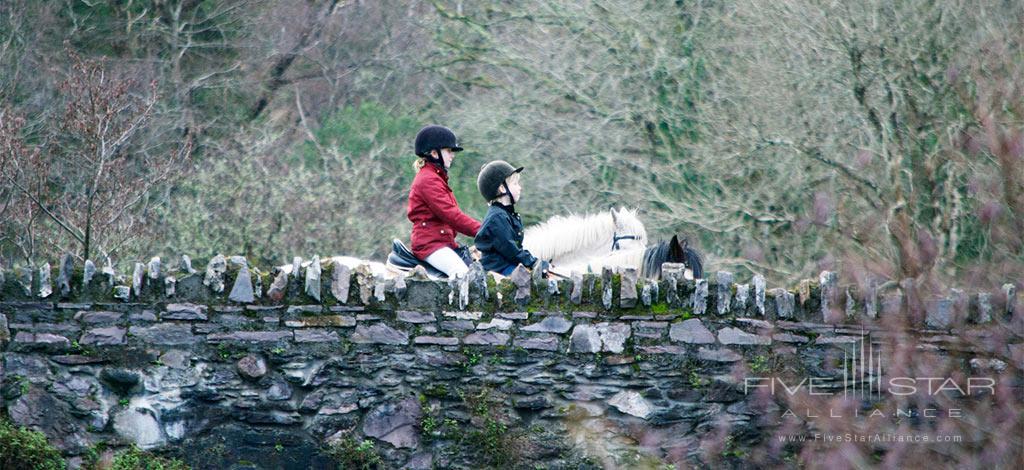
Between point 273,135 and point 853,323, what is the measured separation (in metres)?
10.7

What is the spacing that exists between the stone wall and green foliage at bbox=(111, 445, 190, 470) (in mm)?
78

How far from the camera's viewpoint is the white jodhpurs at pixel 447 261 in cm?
884

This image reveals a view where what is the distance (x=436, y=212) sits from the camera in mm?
8867

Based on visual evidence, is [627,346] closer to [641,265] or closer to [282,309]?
[641,265]

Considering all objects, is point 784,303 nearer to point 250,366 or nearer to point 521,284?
point 521,284

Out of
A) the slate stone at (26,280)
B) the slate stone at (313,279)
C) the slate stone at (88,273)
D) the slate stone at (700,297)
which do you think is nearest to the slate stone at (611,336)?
the slate stone at (700,297)

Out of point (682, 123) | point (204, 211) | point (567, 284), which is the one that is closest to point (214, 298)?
point (567, 284)

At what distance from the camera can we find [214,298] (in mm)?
7680

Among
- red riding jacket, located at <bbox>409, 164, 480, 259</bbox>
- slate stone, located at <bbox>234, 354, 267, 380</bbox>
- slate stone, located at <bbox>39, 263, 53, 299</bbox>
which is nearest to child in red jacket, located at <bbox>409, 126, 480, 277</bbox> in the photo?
red riding jacket, located at <bbox>409, 164, 480, 259</bbox>

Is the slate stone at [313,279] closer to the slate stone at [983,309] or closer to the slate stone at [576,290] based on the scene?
the slate stone at [576,290]

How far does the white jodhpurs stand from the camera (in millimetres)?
8836

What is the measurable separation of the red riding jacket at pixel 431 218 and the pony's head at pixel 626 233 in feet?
3.09

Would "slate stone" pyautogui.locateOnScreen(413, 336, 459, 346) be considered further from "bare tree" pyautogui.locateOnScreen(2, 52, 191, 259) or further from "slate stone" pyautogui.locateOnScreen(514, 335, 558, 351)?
"bare tree" pyautogui.locateOnScreen(2, 52, 191, 259)

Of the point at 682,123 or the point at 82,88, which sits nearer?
the point at 82,88
